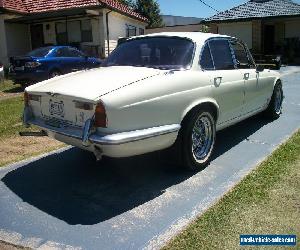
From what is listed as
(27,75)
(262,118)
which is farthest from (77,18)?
(262,118)

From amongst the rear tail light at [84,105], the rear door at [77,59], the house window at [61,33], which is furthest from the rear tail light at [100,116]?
the house window at [61,33]

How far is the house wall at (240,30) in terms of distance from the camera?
25844mm

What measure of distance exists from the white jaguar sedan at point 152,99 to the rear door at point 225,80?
0.01m

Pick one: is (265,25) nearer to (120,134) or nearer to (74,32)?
(74,32)

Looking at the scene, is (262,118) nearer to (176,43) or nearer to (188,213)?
(176,43)

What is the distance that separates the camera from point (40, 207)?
4.12 meters

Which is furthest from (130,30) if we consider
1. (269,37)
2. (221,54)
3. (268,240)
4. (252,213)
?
(268,240)

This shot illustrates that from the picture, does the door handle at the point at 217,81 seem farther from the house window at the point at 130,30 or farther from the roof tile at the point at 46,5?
the house window at the point at 130,30

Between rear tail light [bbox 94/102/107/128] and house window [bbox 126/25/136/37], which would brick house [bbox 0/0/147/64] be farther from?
rear tail light [bbox 94/102/107/128]

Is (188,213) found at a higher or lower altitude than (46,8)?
lower

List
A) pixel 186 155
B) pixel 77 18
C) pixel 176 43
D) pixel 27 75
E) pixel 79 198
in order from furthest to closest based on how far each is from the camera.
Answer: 1. pixel 77 18
2. pixel 27 75
3. pixel 176 43
4. pixel 186 155
5. pixel 79 198

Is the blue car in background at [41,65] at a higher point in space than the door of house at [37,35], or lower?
lower

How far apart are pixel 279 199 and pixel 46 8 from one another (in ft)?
70.0

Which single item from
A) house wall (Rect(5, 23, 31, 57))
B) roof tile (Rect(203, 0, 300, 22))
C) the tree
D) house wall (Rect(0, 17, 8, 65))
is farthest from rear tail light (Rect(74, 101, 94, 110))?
the tree
